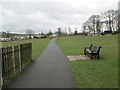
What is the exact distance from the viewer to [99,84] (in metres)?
4.84

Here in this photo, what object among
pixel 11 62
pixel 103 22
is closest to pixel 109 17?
pixel 103 22

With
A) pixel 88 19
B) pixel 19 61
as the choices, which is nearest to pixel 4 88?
pixel 19 61

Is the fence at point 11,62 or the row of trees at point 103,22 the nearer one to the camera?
the fence at point 11,62

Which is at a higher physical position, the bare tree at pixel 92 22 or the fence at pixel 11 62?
the bare tree at pixel 92 22

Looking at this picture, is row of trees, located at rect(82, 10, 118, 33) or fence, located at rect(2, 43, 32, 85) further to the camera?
row of trees, located at rect(82, 10, 118, 33)

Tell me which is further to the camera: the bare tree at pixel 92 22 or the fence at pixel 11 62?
the bare tree at pixel 92 22

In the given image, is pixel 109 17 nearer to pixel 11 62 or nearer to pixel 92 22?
pixel 92 22

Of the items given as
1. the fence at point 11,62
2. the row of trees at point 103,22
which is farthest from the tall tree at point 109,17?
the fence at point 11,62

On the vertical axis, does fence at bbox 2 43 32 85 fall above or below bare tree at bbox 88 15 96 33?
below

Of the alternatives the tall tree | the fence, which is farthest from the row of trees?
the fence

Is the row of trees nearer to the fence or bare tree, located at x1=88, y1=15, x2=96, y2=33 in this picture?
bare tree, located at x1=88, y1=15, x2=96, y2=33

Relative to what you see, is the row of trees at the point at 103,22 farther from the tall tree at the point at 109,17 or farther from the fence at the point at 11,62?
the fence at the point at 11,62

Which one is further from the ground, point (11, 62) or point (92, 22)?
point (92, 22)

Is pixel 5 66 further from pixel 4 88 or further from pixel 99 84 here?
pixel 99 84
